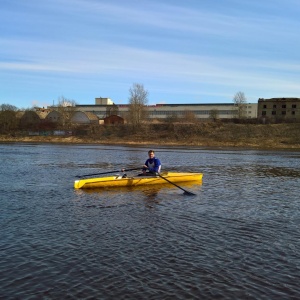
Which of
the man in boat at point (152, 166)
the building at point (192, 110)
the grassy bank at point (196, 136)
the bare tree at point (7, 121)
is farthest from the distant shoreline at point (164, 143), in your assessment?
the man in boat at point (152, 166)

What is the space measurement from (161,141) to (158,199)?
207 feet

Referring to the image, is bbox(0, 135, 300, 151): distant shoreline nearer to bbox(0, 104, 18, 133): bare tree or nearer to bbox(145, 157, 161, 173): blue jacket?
bbox(0, 104, 18, 133): bare tree

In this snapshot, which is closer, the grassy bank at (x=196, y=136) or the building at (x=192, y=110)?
the grassy bank at (x=196, y=136)

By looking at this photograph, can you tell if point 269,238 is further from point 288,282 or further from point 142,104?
point 142,104

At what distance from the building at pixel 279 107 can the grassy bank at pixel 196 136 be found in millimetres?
56113

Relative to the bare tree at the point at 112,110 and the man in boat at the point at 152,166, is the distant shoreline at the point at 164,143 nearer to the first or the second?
the bare tree at the point at 112,110

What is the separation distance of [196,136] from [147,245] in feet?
236

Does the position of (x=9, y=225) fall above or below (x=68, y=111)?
below

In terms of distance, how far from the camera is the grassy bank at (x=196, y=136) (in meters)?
74.4

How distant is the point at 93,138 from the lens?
287 ft

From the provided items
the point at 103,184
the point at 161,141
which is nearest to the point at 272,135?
the point at 161,141

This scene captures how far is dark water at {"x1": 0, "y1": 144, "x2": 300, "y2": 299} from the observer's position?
316 inches

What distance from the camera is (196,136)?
8188 cm

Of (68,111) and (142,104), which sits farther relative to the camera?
(68,111)
